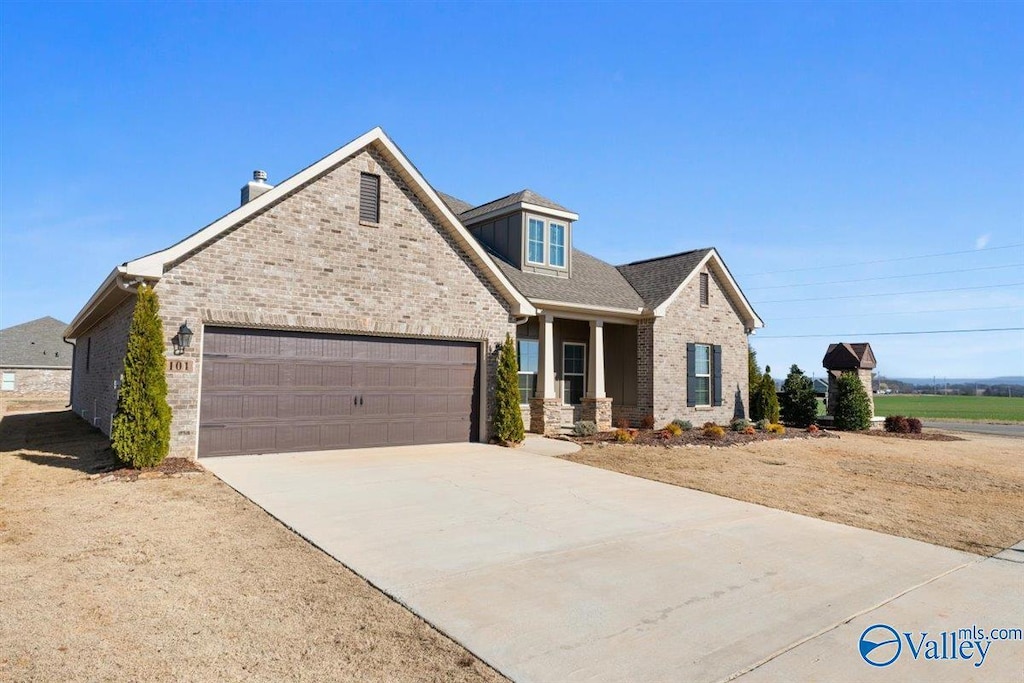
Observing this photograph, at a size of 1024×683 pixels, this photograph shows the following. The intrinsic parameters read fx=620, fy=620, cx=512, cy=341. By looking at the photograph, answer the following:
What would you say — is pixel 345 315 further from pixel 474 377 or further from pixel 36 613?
pixel 36 613

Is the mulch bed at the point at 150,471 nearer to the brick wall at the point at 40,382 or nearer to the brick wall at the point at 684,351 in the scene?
the brick wall at the point at 684,351

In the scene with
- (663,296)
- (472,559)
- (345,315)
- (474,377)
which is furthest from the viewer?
(663,296)

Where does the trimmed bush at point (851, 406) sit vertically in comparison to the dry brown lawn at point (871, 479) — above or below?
above

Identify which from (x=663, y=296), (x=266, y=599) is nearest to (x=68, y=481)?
(x=266, y=599)

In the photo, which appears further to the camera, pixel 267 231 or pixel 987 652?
pixel 267 231

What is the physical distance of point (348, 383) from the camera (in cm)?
1300

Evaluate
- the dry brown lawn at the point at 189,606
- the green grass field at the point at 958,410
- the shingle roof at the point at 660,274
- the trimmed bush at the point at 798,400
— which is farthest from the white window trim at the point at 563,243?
the green grass field at the point at 958,410

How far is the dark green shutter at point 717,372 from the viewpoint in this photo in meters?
20.7

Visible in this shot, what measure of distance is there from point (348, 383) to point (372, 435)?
1247 millimetres

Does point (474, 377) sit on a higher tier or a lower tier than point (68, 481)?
higher

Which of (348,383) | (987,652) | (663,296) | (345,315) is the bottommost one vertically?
(987,652)

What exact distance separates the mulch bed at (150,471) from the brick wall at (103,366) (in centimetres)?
312

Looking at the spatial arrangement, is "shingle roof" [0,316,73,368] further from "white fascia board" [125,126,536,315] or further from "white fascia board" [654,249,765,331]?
"white fascia board" [654,249,765,331]

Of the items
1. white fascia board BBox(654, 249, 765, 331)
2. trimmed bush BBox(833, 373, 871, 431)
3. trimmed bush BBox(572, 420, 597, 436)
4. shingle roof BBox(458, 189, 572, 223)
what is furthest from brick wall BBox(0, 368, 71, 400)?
trimmed bush BBox(833, 373, 871, 431)
